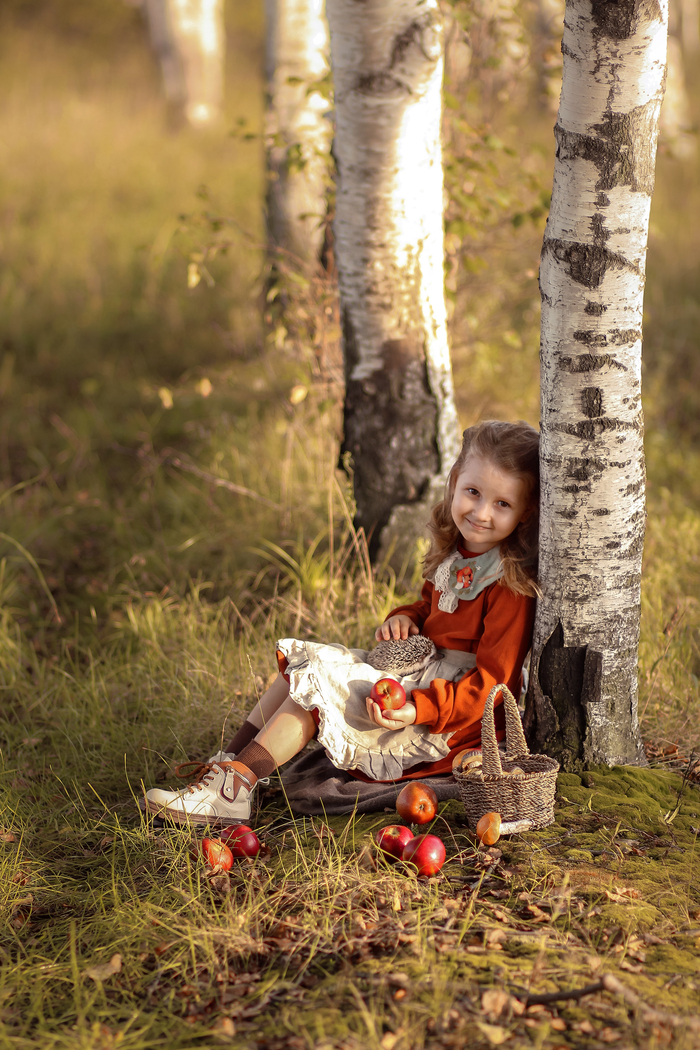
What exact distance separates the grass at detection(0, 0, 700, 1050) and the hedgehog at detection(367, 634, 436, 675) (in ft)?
1.65

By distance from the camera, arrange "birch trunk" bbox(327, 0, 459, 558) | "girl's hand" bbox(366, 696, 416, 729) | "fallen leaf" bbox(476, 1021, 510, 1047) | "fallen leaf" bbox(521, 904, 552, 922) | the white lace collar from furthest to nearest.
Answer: "birch trunk" bbox(327, 0, 459, 558), the white lace collar, "girl's hand" bbox(366, 696, 416, 729), "fallen leaf" bbox(521, 904, 552, 922), "fallen leaf" bbox(476, 1021, 510, 1047)

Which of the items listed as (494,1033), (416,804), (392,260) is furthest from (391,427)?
(494,1033)

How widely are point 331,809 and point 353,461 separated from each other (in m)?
1.70

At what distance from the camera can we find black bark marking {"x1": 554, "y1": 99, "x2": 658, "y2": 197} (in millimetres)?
2293

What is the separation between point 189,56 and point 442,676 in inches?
483

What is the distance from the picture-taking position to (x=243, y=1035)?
72.0 inches

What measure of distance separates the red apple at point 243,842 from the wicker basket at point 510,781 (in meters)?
0.62

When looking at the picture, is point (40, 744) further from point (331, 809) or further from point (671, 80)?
point (671, 80)

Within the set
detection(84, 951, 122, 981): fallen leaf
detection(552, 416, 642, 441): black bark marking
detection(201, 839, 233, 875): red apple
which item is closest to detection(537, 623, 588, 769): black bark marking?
detection(552, 416, 642, 441): black bark marking

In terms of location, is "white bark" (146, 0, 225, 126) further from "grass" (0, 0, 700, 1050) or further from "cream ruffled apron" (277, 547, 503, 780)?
"cream ruffled apron" (277, 547, 503, 780)

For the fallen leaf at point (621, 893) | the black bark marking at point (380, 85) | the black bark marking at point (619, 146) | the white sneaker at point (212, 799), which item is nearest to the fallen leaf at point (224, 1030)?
the white sneaker at point (212, 799)

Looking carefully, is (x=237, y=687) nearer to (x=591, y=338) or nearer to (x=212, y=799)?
(x=212, y=799)

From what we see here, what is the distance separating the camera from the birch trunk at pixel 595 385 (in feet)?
7.45

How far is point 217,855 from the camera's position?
2.37 meters
